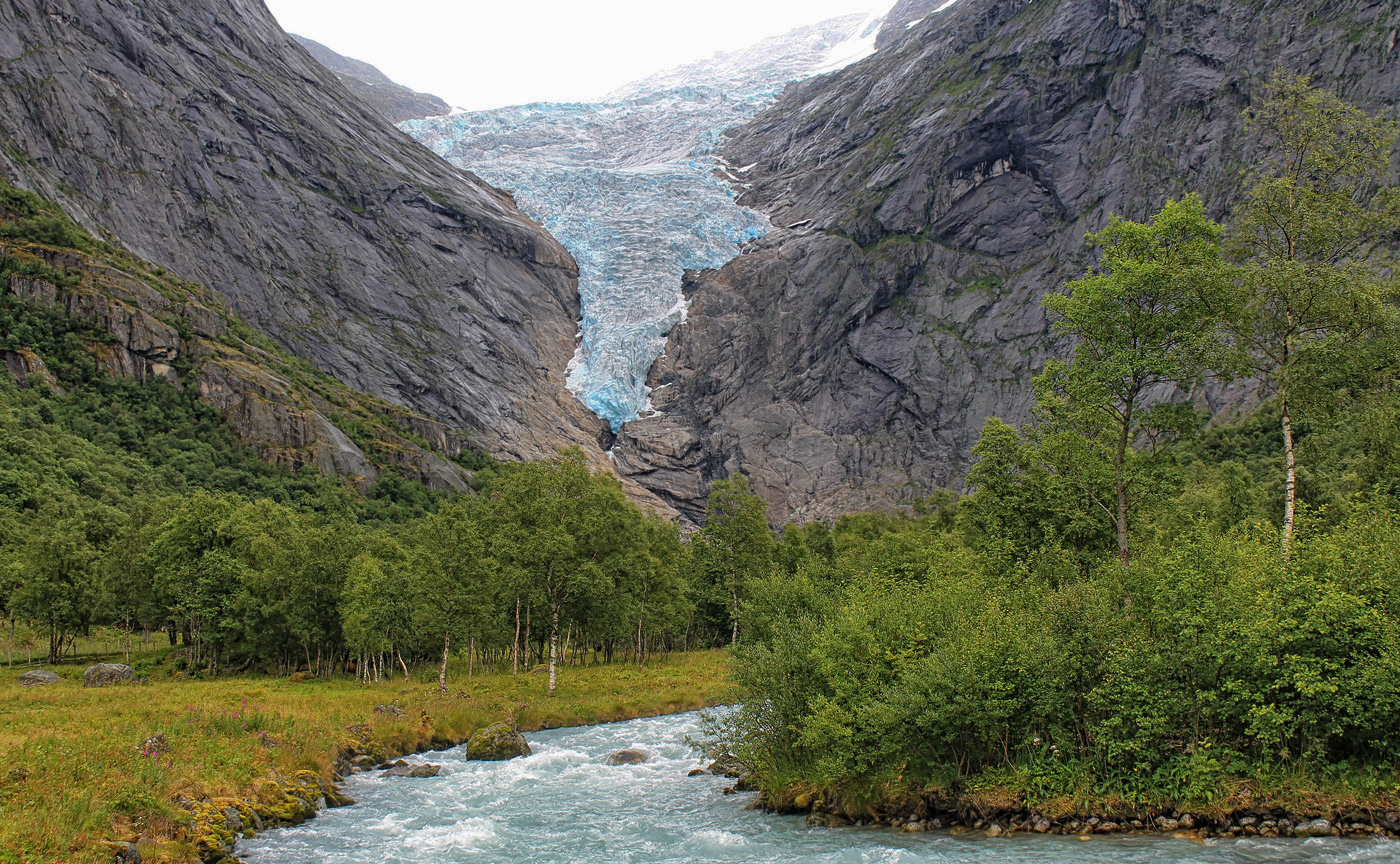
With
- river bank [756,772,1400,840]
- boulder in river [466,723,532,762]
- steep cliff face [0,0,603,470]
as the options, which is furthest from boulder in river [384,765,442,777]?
steep cliff face [0,0,603,470]

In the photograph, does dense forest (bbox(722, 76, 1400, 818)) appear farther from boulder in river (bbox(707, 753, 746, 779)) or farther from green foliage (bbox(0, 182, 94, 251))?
green foliage (bbox(0, 182, 94, 251))

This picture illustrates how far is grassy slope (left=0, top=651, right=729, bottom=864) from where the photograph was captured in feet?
57.2

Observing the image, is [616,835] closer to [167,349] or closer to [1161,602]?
[1161,602]

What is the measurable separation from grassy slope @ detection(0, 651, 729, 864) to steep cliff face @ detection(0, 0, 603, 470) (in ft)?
333

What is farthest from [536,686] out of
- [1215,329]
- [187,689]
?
[1215,329]

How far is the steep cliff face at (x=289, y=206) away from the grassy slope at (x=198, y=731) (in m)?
102

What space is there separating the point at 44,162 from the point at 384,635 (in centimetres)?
11852

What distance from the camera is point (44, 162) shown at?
122062mm

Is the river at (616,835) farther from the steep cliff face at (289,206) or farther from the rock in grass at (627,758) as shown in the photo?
the steep cliff face at (289,206)

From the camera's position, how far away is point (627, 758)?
32.7m

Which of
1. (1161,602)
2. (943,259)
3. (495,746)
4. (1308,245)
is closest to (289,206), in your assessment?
(943,259)

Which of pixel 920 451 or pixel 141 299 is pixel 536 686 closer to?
pixel 141 299

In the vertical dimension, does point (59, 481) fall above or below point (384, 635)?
above

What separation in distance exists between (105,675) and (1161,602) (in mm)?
53686
